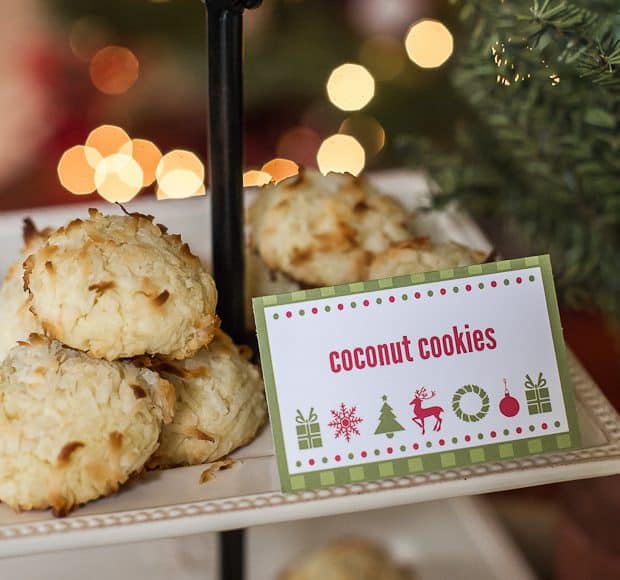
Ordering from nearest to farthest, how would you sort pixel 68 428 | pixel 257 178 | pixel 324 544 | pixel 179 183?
pixel 68 428, pixel 257 178, pixel 324 544, pixel 179 183

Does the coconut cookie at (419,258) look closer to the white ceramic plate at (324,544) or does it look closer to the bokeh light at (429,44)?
the white ceramic plate at (324,544)

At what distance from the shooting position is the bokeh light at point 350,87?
1.64m

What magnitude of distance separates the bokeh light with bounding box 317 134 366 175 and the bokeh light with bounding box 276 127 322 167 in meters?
0.07

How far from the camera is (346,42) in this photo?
1.61 meters

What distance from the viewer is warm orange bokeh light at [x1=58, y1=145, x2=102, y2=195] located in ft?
6.21

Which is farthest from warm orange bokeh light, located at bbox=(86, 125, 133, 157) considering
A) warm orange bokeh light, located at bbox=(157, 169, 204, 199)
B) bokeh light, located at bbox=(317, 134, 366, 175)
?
bokeh light, located at bbox=(317, 134, 366, 175)

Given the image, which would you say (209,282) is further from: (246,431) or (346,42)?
(346,42)

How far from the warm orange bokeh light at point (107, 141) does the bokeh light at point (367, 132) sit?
454 millimetres

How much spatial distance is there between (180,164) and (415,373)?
1.15 m

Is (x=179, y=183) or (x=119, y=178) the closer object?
(x=179, y=183)

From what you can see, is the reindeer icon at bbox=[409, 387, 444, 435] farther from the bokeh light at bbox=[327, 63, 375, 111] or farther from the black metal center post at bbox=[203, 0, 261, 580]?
the bokeh light at bbox=[327, 63, 375, 111]

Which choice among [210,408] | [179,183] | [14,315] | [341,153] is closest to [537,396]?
[210,408]

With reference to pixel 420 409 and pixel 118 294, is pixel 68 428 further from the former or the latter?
pixel 420 409

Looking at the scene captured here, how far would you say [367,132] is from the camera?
1728 millimetres
